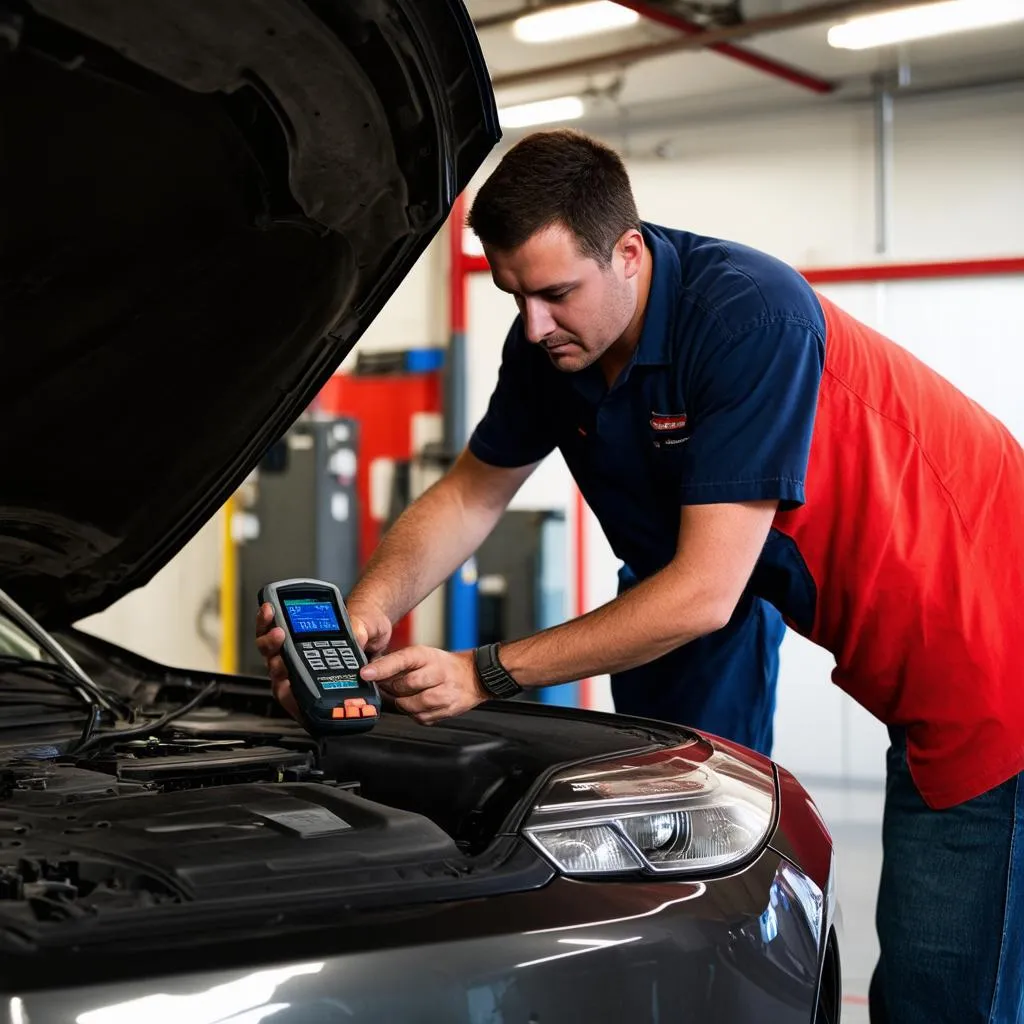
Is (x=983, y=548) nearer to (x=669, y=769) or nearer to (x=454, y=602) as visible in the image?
(x=669, y=769)

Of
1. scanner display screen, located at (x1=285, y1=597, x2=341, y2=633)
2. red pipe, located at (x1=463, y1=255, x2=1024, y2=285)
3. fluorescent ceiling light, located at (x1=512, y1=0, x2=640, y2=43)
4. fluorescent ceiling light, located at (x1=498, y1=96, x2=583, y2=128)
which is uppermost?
fluorescent ceiling light, located at (x1=512, y1=0, x2=640, y2=43)

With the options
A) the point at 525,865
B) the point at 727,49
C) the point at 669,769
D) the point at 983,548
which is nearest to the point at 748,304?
the point at 983,548

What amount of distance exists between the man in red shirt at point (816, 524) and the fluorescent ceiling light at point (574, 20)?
4325 millimetres

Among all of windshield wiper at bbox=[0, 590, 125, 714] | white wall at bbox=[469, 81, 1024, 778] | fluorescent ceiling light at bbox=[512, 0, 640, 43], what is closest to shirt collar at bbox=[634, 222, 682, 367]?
windshield wiper at bbox=[0, 590, 125, 714]

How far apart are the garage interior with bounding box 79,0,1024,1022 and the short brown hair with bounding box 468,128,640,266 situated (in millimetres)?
4060

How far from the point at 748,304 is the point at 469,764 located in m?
0.74

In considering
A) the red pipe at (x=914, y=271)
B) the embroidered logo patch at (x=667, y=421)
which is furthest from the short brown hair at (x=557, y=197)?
the red pipe at (x=914, y=271)

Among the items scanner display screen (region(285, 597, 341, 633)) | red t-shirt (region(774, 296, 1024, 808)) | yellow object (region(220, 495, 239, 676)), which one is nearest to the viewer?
scanner display screen (region(285, 597, 341, 633))

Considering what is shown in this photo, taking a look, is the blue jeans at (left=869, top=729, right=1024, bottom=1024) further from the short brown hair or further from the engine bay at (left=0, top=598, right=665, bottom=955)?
the short brown hair

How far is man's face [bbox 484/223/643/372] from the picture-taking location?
1.89 m

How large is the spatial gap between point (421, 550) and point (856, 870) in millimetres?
2687

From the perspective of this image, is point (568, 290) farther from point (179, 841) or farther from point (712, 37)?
point (712, 37)

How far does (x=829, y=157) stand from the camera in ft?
23.5

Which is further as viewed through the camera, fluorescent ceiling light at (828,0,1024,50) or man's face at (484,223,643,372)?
fluorescent ceiling light at (828,0,1024,50)
